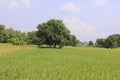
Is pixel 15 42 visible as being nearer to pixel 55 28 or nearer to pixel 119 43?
pixel 55 28

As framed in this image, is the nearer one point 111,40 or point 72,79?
Answer: point 72,79

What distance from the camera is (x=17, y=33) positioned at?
128250 millimetres

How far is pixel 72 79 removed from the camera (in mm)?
16734

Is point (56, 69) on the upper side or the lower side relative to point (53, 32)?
lower

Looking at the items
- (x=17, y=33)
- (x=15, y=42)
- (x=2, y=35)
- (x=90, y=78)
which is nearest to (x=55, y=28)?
(x=15, y=42)

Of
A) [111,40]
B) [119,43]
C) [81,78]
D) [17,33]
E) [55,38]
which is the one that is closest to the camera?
[81,78]

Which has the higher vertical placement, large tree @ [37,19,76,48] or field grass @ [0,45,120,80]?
large tree @ [37,19,76,48]

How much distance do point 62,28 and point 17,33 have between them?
130 ft

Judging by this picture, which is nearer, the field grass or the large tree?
the field grass

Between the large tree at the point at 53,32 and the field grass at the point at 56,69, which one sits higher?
the large tree at the point at 53,32

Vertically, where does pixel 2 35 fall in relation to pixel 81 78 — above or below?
above

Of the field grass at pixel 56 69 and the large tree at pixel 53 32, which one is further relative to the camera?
the large tree at pixel 53 32

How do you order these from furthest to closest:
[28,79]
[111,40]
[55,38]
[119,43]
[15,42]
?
[119,43]
[111,40]
[15,42]
[55,38]
[28,79]

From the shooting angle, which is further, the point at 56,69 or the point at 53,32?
the point at 53,32
